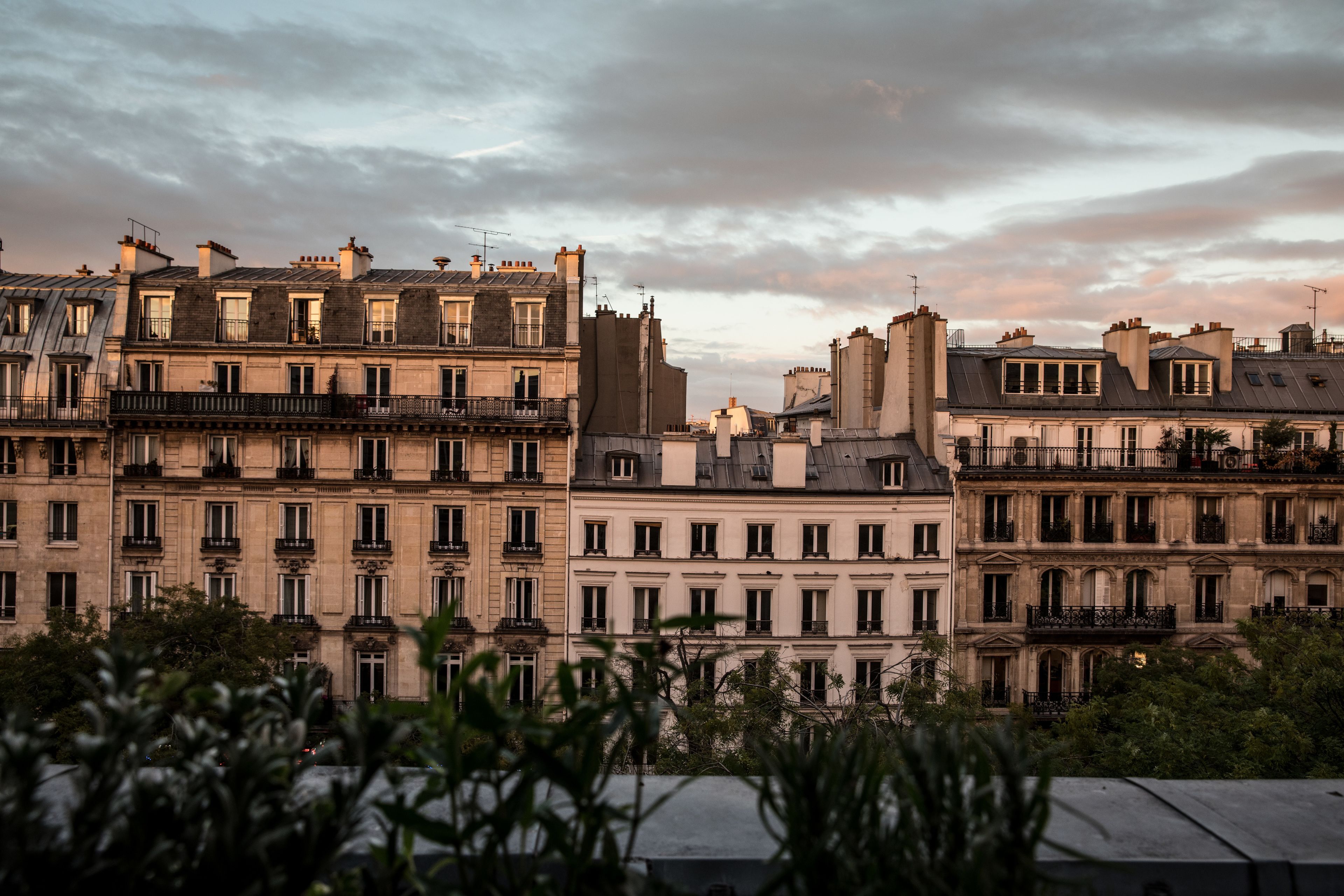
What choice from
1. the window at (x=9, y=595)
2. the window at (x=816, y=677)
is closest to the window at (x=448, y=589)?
the window at (x=816, y=677)

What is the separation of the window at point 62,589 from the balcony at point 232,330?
10.2m

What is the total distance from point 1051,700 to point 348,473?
2786 centimetres

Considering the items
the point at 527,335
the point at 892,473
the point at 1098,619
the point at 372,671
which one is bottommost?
the point at 372,671

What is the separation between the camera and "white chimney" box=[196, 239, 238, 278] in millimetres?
35719

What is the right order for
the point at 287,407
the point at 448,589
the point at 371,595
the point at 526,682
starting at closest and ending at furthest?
the point at 526,682, the point at 287,407, the point at 371,595, the point at 448,589

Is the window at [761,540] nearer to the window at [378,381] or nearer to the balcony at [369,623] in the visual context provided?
the balcony at [369,623]

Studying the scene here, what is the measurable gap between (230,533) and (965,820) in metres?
36.1


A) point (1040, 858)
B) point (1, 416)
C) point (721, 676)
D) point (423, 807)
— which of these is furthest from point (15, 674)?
point (1040, 858)

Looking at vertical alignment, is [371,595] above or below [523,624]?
A: above

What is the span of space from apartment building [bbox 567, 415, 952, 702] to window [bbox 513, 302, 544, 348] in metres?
5.16

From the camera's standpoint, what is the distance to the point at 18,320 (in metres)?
35.5

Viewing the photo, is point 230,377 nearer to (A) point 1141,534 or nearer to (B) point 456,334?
(B) point 456,334

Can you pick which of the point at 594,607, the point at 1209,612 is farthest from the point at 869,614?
the point at 1209,612

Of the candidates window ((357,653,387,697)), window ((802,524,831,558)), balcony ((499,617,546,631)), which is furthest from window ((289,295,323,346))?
window ((802,524,831,558))
